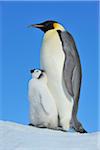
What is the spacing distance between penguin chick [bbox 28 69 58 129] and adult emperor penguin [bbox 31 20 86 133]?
45mm

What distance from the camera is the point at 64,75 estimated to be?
3.23 metres

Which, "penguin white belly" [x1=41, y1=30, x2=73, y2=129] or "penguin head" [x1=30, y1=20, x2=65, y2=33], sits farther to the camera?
"penguin head" [x1=30, y1=20, x2=65, y2=33]

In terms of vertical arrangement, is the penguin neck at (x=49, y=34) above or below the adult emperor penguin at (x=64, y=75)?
above

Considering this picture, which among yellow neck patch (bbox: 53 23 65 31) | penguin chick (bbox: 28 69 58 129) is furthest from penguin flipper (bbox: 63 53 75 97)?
yellow neck patch (bbox: 53 23 65 31)

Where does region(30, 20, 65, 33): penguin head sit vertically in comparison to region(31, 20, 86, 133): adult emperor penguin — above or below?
above

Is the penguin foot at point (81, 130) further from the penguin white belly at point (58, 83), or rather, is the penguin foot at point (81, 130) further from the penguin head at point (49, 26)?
the penguin head at point (49, 26)

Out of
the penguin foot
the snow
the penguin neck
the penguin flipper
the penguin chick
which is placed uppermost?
the penguin neck

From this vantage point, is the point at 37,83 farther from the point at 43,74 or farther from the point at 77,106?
the point at 77,106

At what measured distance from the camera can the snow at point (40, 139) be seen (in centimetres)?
254

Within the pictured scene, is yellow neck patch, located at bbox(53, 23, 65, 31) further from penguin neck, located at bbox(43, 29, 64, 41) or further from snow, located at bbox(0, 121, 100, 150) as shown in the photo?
snow, located at bbox(0, 121, 100, 150)

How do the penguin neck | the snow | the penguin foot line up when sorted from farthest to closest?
the penguin neck < the penguin foot < the snow

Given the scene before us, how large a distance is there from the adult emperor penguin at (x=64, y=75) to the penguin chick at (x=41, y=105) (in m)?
0.04

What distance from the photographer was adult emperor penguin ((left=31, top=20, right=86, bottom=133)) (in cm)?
321

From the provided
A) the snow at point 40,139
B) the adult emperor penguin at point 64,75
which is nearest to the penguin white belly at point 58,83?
the adult emperor penguin at point 64,75
